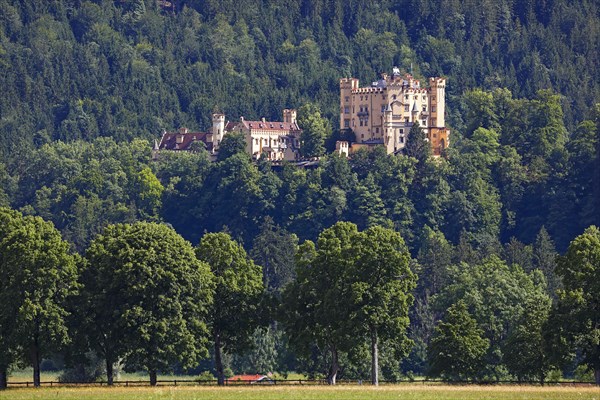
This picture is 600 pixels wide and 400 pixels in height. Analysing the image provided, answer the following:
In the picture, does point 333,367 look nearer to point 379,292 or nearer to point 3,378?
point 379,292

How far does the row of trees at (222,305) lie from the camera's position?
122 meters

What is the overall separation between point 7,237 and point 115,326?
7957mm

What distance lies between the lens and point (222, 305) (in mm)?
131125

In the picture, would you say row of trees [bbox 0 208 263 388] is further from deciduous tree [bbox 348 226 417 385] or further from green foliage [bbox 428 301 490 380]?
green foliage [bbox 428 301 490 380]

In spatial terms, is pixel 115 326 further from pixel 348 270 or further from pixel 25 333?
pixel 348 270

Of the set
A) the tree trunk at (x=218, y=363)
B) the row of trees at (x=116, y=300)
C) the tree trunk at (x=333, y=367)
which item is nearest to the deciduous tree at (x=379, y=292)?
the tree trunk at (x=333, y=367)

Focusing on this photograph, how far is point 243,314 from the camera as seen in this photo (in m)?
131

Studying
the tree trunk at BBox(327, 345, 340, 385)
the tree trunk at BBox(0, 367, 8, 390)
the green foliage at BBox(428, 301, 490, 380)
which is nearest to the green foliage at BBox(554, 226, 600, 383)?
the green foliage at BBox(428, 301, 490, 380)

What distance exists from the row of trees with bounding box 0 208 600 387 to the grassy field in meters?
7.70

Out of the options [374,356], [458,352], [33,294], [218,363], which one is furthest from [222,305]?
[458,352]

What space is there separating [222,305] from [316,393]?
22.4 m

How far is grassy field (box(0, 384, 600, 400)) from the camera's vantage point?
345ft

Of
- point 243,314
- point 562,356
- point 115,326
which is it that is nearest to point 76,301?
point 115,326

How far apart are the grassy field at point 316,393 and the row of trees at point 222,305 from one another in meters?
7.70
